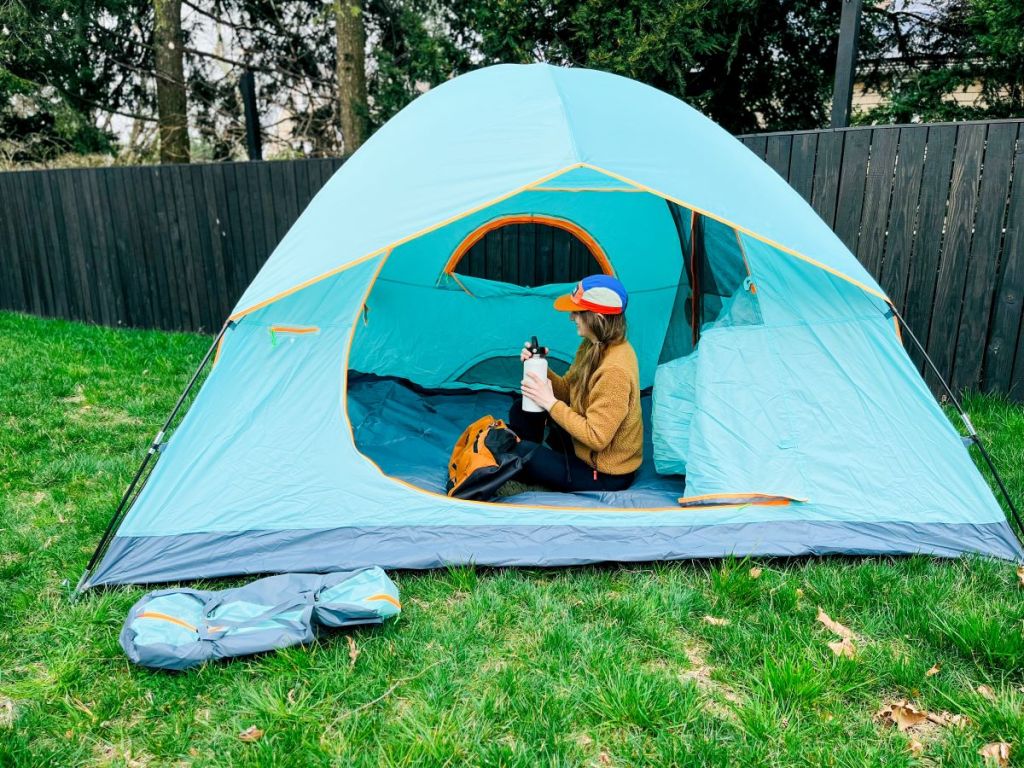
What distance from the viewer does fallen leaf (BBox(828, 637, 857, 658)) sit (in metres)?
2.10

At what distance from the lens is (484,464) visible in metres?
2.93

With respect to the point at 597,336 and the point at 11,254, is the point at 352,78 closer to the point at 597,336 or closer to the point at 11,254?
the point at 11,254

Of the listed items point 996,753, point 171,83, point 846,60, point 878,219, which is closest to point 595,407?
point 996,753

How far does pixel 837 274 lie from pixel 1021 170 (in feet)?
7.32

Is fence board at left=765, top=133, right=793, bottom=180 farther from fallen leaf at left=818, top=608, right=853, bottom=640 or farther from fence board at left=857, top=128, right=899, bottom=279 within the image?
fallen leaf at left=818, top=608, right=853, bottom=640

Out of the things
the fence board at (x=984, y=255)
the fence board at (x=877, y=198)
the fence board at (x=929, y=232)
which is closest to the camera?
the fence board at (x=984, y=255)

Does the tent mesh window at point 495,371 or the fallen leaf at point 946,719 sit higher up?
the tent mesh window at point 495,371

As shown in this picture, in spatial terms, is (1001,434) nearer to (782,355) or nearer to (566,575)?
(782,355)

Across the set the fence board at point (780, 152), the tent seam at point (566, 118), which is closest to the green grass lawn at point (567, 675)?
the tent seam at point (566, 118)

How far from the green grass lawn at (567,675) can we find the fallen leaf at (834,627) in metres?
0.03

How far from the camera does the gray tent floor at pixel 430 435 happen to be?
2949mm

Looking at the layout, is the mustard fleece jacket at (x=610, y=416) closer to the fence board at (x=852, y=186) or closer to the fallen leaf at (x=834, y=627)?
the fallen leaf at (x=834, y=627)

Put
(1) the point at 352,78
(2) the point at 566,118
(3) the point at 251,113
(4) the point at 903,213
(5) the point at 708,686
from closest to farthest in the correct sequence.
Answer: (5) the point at 708,686 → (2) the point at 566,118 → (4) the point at 903,213 → (3) the point at 251,113 → (1) the point at 352,78

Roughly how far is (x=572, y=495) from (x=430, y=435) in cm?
110
